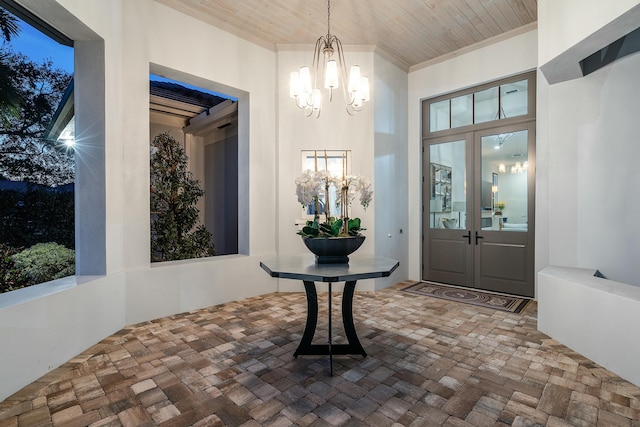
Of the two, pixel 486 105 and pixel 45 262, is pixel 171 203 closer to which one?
pixel 45 262

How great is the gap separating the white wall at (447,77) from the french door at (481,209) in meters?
0.15

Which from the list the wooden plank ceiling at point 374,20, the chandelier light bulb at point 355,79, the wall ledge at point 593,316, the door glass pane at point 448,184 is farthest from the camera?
the door glass pane at point 448,184

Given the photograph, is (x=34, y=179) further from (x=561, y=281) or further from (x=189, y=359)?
(x=561, y=281)

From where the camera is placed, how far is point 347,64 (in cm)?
479

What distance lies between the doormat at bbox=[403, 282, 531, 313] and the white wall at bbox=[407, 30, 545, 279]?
0.49 m

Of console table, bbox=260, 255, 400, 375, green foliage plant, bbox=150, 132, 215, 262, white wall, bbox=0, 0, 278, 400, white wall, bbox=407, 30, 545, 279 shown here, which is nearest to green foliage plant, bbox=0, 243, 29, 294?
white wall, bbox=0, 0, 278, 400

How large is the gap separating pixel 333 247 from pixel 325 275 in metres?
0.45

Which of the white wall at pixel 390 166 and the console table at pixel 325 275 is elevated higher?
the white wall at pixel 390 166

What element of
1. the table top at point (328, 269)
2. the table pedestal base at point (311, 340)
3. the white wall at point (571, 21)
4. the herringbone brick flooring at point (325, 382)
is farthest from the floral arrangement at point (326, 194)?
the white wall at point (571, 21)

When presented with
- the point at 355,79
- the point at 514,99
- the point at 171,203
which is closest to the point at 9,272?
the point at 171,203

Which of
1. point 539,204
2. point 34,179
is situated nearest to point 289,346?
point 34,179

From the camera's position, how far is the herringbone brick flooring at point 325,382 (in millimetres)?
1879

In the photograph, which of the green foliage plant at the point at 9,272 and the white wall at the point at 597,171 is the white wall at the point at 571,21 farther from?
the green foliage plant at the point at 9,272

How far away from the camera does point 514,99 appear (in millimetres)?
4566
